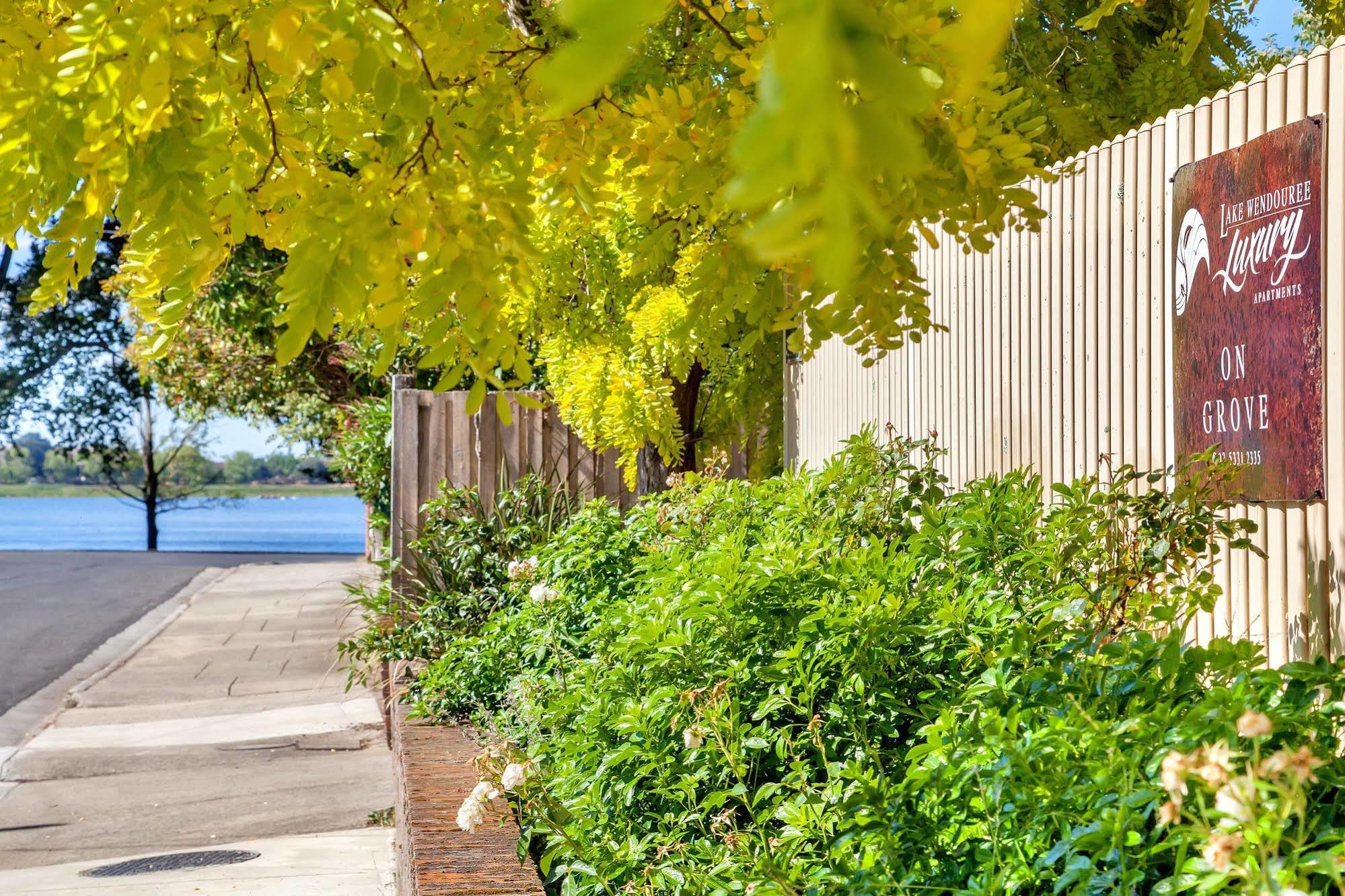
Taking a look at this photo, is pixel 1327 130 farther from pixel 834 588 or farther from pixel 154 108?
pixel 154 108

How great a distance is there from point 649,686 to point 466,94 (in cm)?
150

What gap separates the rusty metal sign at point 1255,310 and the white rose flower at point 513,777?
2.26 m

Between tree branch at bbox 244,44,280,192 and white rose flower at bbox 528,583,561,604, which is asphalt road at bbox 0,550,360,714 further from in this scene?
tree branch at bbox 244,44,280,192

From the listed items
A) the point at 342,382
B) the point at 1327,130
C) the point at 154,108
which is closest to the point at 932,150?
the point at 1327,130

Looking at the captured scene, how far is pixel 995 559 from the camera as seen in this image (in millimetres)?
3225

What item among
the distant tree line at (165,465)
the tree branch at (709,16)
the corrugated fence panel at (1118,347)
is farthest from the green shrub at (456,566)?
the distant tree line at (165,465)

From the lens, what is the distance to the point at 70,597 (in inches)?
559

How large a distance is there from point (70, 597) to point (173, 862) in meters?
10.7

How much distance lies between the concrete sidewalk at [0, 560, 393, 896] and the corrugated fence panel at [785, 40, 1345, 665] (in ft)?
10.1

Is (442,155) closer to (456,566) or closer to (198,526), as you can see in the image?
(456,566)

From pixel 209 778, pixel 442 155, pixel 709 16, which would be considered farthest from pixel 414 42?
pixel 209 778

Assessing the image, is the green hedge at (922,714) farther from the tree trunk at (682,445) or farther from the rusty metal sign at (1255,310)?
the tree trunk at (682,445)

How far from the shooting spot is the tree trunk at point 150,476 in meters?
27.2

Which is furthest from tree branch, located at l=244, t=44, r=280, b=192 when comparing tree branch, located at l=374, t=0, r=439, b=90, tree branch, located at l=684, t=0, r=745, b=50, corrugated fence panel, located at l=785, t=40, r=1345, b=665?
corrugated fence panel, located at l=785, t=40, r=1345, b=665
